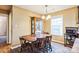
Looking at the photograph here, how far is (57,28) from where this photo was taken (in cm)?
203

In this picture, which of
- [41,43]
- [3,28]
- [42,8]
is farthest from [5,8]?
[41,43]

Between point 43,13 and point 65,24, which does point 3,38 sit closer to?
point 43,13

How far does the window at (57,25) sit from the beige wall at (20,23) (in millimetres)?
375

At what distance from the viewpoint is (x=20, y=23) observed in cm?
190

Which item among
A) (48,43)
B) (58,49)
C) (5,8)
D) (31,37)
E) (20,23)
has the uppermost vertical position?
(5,8)

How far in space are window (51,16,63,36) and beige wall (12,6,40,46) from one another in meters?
0.38

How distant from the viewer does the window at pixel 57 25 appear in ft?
6.47

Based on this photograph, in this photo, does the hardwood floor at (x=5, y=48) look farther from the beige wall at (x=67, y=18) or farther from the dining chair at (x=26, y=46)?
the beige wall at (x=67, y=18)

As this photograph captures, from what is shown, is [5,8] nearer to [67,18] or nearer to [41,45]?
[41,45]

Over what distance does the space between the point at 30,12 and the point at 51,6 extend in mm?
449

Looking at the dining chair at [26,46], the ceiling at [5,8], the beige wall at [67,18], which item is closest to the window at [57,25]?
the beige wall at [67,18]

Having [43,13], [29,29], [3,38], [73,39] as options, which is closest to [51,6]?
[43,13]

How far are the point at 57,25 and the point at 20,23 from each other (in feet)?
2.59

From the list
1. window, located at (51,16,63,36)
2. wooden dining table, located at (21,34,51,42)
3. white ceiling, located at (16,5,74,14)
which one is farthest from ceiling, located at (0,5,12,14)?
window, located at (51,16,63,36)
